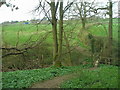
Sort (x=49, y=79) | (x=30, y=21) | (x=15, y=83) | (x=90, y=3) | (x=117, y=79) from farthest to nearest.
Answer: (x=90, y=3), (x=30, y=21), (x=49, y=79), (x=15, y=83), (x=117, y=79)

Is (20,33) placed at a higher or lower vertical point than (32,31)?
lower

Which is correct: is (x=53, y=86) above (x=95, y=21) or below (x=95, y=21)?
below

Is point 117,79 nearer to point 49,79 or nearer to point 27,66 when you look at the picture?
point 49,79

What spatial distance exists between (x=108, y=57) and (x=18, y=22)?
25.6 feet

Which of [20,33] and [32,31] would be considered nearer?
[20,33]

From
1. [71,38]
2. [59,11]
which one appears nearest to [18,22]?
[59,11]

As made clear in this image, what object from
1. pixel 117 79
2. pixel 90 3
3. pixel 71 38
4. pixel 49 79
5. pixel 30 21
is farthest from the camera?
pixel 71 38

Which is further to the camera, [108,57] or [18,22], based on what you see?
[108,57]

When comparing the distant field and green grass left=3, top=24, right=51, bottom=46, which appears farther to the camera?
green grass left=3, top=24, right=51, bottom=46

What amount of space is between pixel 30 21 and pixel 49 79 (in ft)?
18.6

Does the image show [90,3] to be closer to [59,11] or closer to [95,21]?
[95,21]

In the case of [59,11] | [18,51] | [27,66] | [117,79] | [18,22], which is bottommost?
[27,66]

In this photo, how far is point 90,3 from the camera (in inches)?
637

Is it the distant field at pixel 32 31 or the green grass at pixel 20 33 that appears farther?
the green grass at pixel 20 33
